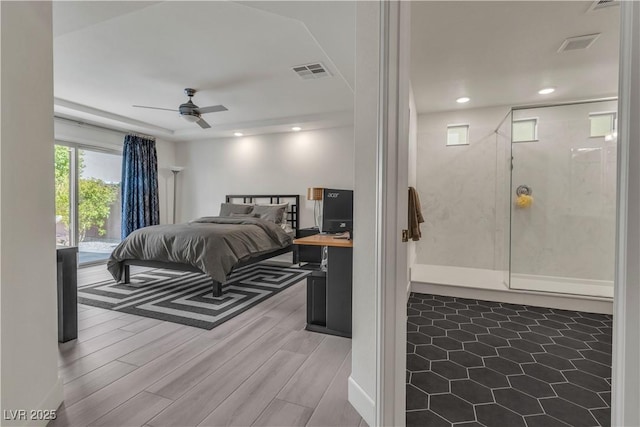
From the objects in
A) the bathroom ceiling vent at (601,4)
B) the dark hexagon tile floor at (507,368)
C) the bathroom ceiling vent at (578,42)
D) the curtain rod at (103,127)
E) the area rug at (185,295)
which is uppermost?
the curtain rod at (103,127)

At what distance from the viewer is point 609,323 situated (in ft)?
8.78

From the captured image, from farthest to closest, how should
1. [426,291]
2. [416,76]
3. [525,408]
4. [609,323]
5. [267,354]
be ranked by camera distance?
[426,291]
[416,76]
[609,323]
[267,354]
[525,408]

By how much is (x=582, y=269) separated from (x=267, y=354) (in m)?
4.01

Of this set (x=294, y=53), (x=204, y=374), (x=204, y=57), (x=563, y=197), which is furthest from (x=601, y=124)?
(x=204, y=374)

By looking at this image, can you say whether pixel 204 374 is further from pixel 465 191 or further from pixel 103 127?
pixel 103 127

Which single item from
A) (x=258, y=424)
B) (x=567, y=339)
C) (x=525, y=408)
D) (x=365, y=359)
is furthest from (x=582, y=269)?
(x=258, y=424)

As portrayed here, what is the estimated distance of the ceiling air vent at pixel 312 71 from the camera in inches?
127

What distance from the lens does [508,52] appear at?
8.75 feet

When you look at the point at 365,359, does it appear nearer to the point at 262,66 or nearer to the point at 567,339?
the point at 567,339

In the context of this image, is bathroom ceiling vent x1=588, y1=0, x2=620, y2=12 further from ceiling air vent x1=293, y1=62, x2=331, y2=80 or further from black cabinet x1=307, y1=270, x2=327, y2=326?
black cabinet x1=307, y1=270, x2=327, y2=326

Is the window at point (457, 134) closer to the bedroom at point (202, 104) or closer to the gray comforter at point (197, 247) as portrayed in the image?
the bedroom at point (202, 104)

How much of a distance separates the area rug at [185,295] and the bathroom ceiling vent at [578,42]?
3670 millimetres

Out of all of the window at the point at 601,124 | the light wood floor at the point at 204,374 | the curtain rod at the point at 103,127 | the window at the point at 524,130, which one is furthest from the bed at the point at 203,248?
the window at the point at 601,124

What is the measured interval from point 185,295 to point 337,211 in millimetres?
2029
